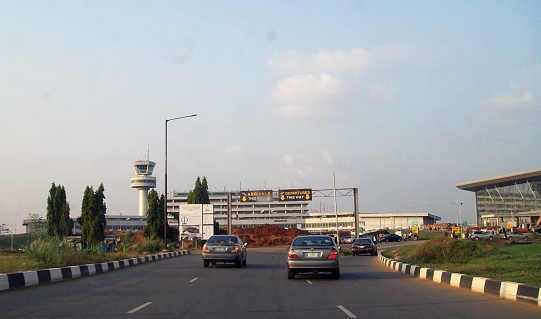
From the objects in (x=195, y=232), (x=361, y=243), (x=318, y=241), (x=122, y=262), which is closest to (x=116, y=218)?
(x=195, y=232)

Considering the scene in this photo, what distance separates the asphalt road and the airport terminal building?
9415 centimetres

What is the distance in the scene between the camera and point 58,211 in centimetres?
7975

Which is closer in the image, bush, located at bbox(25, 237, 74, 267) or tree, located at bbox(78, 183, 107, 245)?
bush, located at bbox(25, 237, 74, 267)

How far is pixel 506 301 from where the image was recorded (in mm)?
13844

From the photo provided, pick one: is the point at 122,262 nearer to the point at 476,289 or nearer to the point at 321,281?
the point at 321,281

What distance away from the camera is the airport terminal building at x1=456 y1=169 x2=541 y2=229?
10750 centimetres

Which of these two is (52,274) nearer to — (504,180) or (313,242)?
(313,242)

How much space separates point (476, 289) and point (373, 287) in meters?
3.02

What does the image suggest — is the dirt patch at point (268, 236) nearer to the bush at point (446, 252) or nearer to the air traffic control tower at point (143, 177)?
the air traffic control tower at point (143, 177)

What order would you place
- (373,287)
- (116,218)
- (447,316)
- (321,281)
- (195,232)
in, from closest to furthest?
(447,316), (373,287), (321,281), (195,232), (116,218)

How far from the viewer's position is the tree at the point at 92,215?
246 ft

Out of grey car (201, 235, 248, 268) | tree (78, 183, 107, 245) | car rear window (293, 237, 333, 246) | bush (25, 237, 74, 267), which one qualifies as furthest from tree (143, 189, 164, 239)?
car rear window (293, 237, 333, 246)

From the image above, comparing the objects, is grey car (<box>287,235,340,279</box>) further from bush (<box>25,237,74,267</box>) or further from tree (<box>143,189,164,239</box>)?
tree (<box>143,189,164,239</box>)

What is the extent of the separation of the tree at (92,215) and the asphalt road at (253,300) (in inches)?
2261
